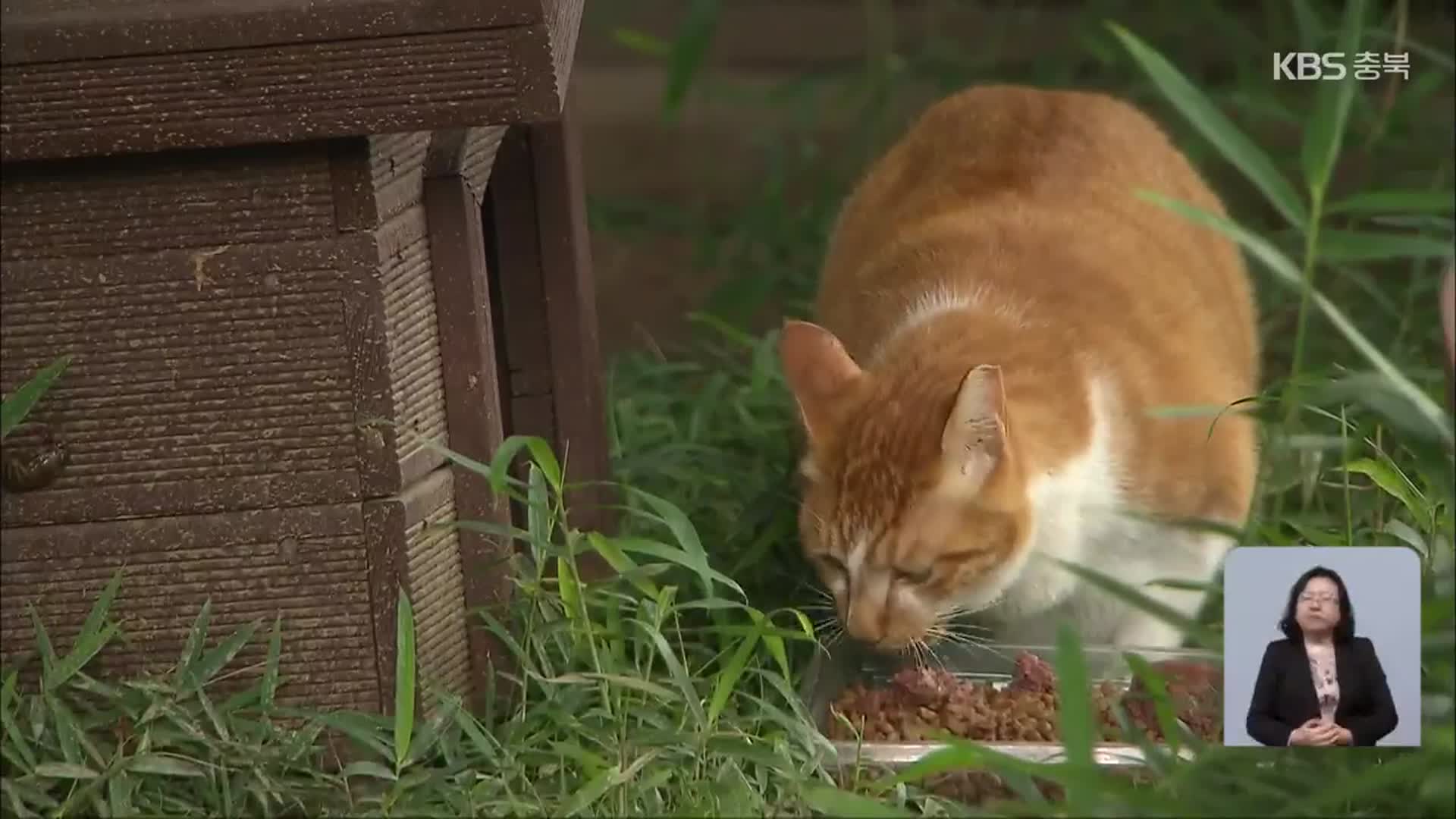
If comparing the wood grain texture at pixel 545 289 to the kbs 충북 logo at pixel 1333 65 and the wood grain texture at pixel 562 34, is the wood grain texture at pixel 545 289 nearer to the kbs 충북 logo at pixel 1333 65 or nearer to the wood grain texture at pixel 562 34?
the wood grain texture at pixel 562 34

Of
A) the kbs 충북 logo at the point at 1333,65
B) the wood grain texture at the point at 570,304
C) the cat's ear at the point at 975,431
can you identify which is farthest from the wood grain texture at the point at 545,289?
the kbs 충북 logo at the point at 1333,65

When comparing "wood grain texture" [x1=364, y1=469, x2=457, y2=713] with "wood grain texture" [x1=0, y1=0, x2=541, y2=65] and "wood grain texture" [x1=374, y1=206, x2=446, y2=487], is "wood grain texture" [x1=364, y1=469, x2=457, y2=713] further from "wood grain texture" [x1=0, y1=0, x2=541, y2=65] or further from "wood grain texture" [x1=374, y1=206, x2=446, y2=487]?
"wood grain texture" [x1=0, y1=0, x2=541, y2=65]

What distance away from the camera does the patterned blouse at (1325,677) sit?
1151mm

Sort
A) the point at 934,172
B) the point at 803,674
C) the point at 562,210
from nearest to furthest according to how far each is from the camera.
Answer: the point at 803,674
the point at 562,210
the point at 934,172

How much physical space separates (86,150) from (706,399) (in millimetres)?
962

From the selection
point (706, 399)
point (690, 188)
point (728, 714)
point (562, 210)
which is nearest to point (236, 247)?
point (562, 210)

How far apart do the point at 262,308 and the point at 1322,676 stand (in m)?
0.89

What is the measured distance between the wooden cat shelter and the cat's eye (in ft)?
1.24

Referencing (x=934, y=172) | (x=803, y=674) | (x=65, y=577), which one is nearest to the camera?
(x=65, y=577)

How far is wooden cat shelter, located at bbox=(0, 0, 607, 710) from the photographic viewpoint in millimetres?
1313

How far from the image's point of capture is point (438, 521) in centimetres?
151

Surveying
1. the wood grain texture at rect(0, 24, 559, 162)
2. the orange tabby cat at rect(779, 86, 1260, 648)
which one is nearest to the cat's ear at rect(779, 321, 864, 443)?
the orange tabby cat at rect(779, 86, 1260, 648)

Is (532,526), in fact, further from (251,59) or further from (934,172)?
(934,172)

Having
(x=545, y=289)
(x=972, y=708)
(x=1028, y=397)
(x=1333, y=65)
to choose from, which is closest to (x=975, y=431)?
(x=1028, y=397)
